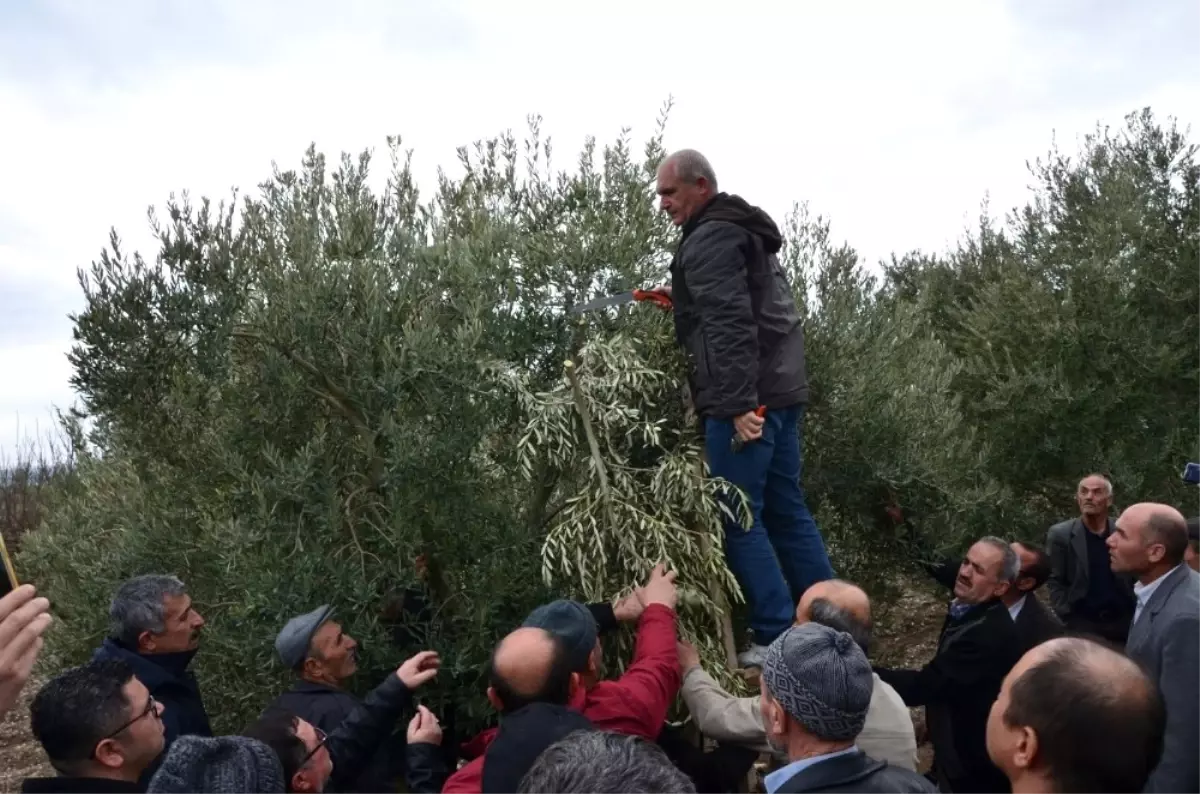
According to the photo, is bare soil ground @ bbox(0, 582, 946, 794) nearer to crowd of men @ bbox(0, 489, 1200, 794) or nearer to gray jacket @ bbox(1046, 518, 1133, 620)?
gray jacket @ bbox(1046, 518, 1133, 620)

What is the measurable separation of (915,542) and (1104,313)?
6.36 m

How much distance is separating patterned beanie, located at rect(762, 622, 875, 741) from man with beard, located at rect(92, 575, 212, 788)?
114 inches

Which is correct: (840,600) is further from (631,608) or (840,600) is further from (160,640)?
(160,640)

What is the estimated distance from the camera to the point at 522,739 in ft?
11.1

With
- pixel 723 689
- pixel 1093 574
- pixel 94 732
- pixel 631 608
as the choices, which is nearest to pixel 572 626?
pixel 631 608

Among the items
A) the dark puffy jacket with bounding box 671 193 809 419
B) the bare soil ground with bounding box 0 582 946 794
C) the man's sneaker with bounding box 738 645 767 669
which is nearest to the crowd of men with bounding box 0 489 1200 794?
the man's sneaker with bounding box 738 645 767 669

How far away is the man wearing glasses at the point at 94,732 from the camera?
3164mm

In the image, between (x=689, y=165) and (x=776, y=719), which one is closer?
(x=776, y=719)

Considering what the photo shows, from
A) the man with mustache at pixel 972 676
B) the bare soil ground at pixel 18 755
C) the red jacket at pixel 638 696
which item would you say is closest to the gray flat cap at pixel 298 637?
the red jacket at pixel 638 696

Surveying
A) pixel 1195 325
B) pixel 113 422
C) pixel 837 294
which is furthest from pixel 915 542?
pixel 1195 325

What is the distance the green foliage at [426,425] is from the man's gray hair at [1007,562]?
1133mm

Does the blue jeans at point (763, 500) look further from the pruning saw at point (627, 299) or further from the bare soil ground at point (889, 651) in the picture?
the bare soil ground at point (889, 651)

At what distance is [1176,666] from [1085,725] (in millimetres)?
2237

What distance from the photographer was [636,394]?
5.22 metres
